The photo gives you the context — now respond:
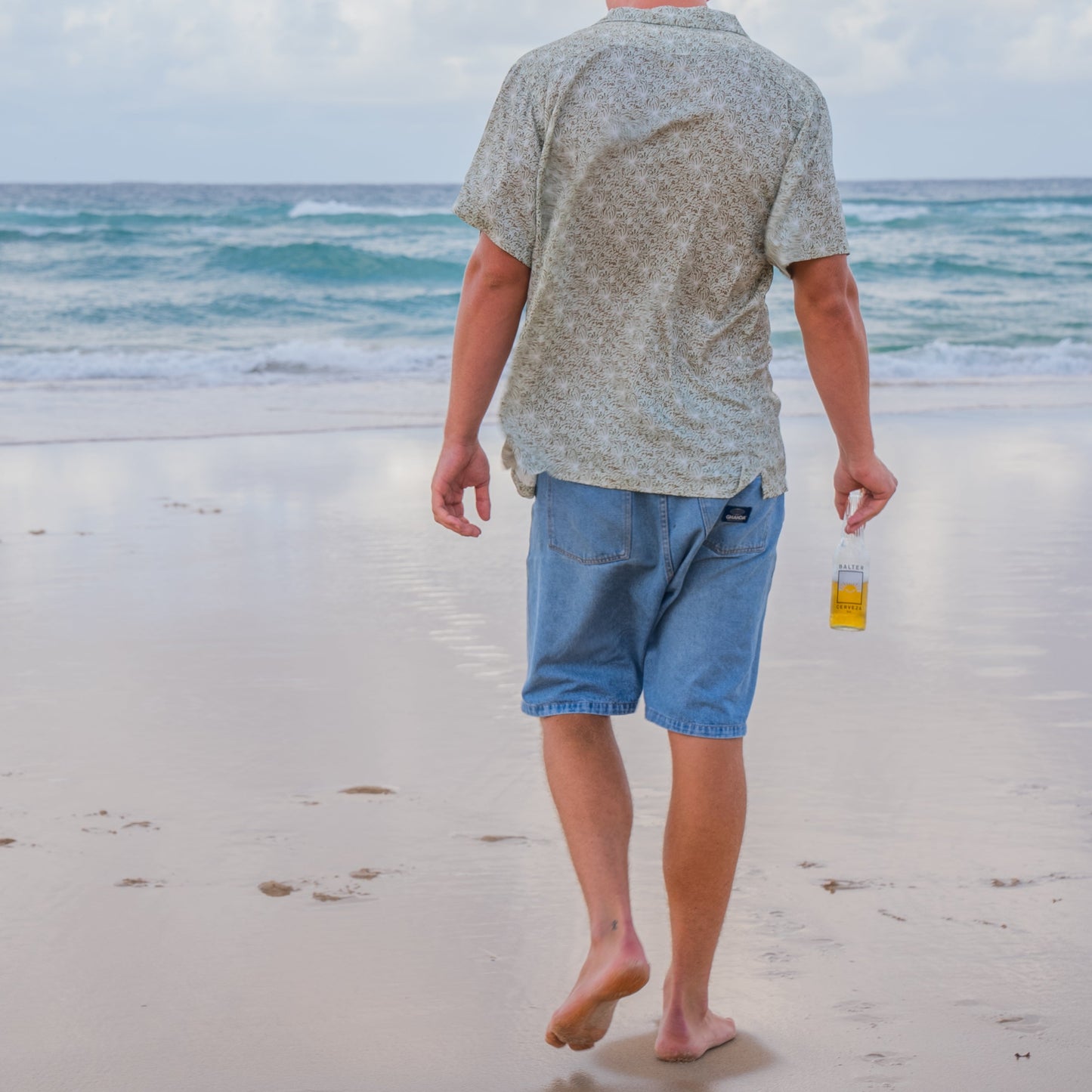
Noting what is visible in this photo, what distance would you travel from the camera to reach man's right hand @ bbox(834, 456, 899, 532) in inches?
79.9

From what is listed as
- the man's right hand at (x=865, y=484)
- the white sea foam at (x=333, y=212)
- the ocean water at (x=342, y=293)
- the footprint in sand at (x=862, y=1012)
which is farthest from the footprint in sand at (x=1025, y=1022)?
the white sea foam at (x=333, y=212)

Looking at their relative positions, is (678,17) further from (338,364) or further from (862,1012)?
(338,364)

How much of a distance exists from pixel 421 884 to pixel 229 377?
11.1m

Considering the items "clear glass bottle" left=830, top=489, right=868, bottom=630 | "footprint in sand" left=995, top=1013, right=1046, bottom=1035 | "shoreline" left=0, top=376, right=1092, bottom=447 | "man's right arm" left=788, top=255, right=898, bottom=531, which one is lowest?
"shoreline" left=0, top=376, right=1092, bottom=447

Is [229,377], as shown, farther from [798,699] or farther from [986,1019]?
[986,1019]

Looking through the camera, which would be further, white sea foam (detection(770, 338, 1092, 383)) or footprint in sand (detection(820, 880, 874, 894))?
white sea foam (detection(770, 338, 1092, 383))

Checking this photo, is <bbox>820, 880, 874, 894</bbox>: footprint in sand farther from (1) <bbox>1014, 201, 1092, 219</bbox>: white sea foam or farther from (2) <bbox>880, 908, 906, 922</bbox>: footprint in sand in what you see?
(1) <bbox>1014, 201, 1092, 219</bbox>: white sea foam

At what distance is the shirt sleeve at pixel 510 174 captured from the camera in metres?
1.88

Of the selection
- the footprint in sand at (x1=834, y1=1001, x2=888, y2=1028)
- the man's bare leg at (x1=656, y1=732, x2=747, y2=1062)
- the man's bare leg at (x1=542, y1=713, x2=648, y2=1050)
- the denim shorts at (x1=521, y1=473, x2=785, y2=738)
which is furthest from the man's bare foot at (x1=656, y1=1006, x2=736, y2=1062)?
the denim shorts at (x1=521, y1=473, x2=785, y2=738)

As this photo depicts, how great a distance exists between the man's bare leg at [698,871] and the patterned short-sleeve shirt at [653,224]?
0.40 metres

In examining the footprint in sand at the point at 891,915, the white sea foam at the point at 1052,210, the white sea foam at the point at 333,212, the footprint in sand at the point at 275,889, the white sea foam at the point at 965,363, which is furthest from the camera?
the white sea foam at the point at 1052,210

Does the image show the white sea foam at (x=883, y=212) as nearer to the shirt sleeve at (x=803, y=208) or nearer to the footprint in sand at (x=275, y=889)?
the footprint in sand at (x=275, y=889)

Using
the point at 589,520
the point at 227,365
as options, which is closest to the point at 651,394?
the point at 589,520

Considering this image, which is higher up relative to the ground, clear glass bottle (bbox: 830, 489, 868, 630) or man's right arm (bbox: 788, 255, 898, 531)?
man's right arm (bbox: 788, 255, 898, 531)
